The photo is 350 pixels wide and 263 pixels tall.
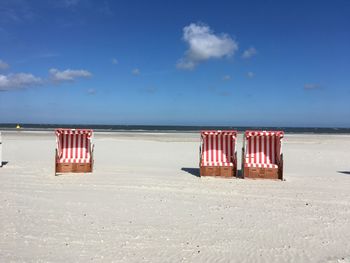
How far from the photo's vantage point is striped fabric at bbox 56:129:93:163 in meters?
12.4

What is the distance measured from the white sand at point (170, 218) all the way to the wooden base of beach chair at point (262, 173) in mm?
497

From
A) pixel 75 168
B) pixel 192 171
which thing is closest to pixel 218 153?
pixel 192 171

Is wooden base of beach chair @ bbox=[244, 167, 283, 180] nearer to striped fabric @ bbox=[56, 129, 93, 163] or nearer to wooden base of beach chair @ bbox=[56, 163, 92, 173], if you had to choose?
wooden base of beach chair @ bbox=[56, 163, 92, 173]

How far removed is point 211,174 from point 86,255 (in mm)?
7039

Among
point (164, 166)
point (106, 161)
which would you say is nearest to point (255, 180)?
point (164, 166)

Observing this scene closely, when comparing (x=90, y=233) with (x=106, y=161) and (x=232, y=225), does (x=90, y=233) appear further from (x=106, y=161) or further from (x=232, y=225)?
(x=106, y=161)

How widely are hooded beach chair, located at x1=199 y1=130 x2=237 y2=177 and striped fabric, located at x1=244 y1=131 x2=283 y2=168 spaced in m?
0.41

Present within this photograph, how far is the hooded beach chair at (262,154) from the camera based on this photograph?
37.6 feet

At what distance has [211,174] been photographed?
1170 centimetres

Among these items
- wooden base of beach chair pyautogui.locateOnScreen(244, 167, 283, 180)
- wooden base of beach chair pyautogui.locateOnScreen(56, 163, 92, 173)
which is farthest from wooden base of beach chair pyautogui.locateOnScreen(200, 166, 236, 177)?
wooden base of beach chair pyautogui.locateOnScreen(56, 163, 92, 173)

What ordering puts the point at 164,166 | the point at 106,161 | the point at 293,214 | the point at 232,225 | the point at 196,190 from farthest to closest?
the point at 106,161 → the point at 164,166 → the point at 196,190 → the point at 293,214 → the point at 232,225

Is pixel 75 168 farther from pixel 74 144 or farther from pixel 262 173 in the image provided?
pixel 262 173

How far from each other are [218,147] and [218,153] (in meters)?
0.17

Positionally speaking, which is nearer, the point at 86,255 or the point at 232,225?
the point at 86,255
